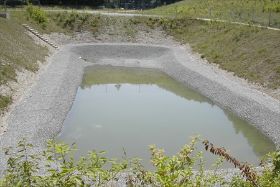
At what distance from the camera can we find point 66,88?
1316 inches

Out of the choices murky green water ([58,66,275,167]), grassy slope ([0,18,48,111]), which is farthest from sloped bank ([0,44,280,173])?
grassy slope ([0,18,48,111])

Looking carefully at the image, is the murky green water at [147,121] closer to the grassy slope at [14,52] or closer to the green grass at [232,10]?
the grassy slope at [14,52]

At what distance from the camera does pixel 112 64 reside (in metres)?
46.1

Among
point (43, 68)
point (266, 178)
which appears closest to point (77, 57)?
point (43, 68)

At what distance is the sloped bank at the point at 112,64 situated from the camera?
81.2ft

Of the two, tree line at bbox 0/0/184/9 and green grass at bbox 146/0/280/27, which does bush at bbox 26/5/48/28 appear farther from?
green grass at bbox 146/0/280/27

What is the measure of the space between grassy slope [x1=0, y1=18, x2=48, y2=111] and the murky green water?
15.6 feet

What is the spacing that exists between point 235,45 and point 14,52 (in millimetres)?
21282

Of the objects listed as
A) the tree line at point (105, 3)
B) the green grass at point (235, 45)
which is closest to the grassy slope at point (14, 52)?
the green grass at point (235, 45)

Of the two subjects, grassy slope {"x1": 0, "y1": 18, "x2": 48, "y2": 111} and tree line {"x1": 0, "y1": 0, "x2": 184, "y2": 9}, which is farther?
tree line {"x1": 0, "y1": 0, "x2": 184, "y2": 9}

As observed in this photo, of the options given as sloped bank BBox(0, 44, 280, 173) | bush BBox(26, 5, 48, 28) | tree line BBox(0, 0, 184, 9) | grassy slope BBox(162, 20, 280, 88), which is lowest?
sloped bank BBox(0, 44, 280, 173)

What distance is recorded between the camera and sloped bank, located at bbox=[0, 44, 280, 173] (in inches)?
974

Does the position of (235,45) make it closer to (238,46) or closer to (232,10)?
(238,46)

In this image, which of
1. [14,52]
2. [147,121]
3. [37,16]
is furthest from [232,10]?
[147,121]
